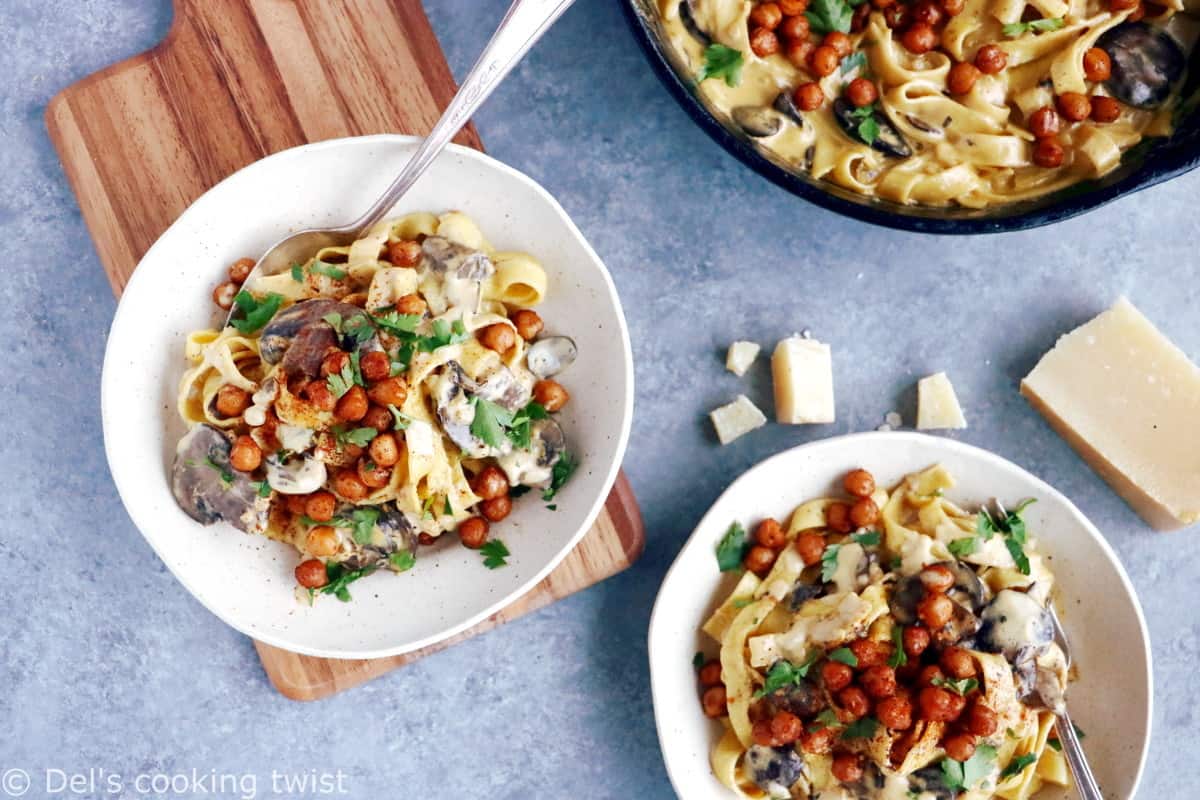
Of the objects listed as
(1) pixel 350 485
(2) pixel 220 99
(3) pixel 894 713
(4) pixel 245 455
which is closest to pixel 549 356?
(1) pixel 350 485

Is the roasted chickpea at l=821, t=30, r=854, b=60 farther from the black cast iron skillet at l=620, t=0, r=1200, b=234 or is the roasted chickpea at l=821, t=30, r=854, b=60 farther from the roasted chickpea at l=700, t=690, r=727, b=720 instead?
the roasted chickpea at l=700, t=690, r=727, b=720

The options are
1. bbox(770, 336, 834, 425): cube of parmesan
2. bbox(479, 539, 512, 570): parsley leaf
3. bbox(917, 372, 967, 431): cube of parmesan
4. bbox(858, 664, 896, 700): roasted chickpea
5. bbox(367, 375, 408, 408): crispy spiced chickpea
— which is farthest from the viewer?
bbox(917, 372, 967, 431): cube of parmesan

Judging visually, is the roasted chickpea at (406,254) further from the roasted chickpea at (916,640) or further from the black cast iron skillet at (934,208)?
the roasted chickpea at (916,640)

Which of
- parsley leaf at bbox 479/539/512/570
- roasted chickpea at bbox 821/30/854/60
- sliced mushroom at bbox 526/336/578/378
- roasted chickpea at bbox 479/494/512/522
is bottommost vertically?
parsley leaf at bbox 479/539/512/570

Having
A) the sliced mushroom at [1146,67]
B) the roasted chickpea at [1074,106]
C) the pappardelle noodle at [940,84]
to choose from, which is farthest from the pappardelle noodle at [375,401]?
the sliced mushroom at [1146,67]

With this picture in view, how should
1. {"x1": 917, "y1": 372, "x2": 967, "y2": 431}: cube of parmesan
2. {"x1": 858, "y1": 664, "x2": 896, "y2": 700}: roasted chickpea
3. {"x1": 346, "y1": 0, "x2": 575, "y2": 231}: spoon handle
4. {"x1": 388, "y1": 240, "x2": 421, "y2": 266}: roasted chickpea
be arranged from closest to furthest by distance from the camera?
{"x1": 346, "y1": 0, "x2": 575, "y2": 231}: spoon handle
{"x1": 388, "y1": 240, "x2": 421, "y2": 266}: roasted chickpea
{"x1": 858, "y1": 664, "x2": 896, "y2": 700}: roasted chickpea
{"x1": 917, "y1": 372, "x2": 967, "y2": 431}: cube of parmesan
